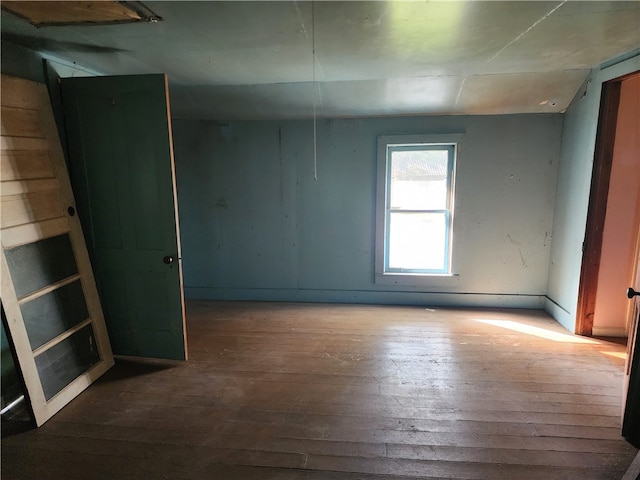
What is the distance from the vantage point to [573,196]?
3.29 meters

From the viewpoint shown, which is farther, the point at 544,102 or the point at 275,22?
the point at 544,102

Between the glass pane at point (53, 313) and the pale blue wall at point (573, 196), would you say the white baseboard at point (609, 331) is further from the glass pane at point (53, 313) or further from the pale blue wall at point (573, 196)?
the glass pane at point (53, 313)

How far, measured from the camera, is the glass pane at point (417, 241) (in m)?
3.97

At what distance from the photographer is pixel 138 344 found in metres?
2.84

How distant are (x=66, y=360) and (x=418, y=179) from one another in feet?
11.6

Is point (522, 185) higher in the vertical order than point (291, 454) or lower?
higher

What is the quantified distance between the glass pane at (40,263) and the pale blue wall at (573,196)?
13.7ft

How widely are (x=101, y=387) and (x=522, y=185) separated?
13.8 feet

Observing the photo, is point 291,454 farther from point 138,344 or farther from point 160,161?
point 160,161

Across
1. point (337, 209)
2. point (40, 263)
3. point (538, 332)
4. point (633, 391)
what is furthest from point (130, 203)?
point (538, 332)

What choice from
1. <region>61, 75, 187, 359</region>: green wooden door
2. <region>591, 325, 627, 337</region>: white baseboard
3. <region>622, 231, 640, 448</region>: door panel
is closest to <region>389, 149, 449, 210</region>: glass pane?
<region>591, 325, 627, 337</region>: white baseboard

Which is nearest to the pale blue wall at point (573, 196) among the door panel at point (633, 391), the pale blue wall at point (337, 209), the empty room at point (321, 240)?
the empty room at point (321, 240)

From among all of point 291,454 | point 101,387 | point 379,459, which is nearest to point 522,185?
point 379,459

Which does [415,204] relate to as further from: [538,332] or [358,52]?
[358,52]
